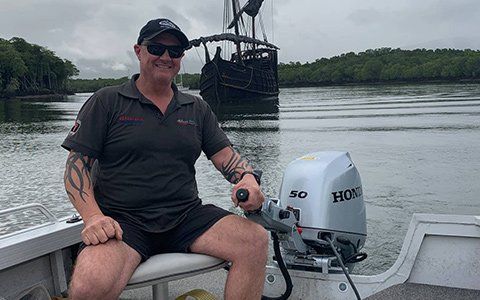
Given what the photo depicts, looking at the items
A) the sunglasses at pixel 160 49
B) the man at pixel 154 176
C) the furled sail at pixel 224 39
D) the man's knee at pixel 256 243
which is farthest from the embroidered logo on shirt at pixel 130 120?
the furled sail at pixel 224 39

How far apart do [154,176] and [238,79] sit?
48421 mm

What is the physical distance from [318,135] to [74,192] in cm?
1593

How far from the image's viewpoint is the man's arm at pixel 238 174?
2.36m

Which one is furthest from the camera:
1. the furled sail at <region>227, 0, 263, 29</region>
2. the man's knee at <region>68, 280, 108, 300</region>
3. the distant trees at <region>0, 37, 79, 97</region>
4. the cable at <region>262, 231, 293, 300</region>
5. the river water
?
the distant trees at <region>0, 37, 79, 97</region>

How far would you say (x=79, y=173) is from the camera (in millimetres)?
2309

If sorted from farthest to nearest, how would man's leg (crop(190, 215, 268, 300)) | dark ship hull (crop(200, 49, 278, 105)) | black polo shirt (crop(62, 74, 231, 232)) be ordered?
dark ship hull (crop(200, 49, 278, 105)), black polo shirt (crop(62, 74, 231, 232)), man's leg (crop(190, 215, 268, 300))

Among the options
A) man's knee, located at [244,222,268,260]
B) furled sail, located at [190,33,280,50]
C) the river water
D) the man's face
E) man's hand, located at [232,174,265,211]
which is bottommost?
the river water

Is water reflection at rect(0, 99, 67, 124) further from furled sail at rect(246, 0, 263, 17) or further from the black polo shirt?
the black polo shirt

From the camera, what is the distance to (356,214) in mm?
3117

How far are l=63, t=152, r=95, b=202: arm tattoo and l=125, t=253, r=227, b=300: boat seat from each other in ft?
1.30

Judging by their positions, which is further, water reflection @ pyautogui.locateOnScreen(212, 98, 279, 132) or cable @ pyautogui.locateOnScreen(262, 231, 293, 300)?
water reflection @ pyautogui.locateOnScreen(212, 98, 279, 132)

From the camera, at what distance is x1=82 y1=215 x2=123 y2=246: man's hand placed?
2.08 metres

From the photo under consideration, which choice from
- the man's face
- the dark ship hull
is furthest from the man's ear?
the dark ship hull

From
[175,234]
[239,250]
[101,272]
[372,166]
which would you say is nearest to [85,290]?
[101,272]
